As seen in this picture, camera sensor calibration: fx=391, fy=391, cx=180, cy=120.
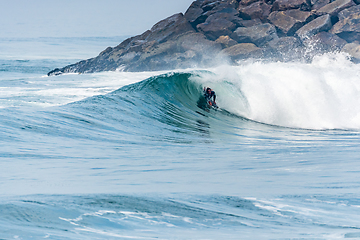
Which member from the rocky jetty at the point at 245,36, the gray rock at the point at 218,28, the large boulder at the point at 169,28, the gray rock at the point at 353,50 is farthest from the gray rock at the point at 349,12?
the large boulder at the point at 169,28

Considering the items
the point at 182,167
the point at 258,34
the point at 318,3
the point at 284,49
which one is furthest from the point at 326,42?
the point at 182,167

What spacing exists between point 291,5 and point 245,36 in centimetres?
553

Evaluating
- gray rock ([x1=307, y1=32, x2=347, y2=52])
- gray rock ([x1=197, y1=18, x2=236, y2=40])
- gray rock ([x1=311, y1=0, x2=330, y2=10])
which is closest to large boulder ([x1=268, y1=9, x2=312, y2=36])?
gray rock ([x1=311, y1=0, x2=330, y2=10])

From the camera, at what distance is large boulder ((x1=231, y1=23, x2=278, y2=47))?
36.2 metres

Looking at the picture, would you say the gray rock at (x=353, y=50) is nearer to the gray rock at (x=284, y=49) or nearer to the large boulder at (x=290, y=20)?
the gray rock at (x=284, y=49)

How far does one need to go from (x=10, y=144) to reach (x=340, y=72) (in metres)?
11.8

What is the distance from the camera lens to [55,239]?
→ 2744 mm

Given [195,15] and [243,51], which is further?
[195,15]

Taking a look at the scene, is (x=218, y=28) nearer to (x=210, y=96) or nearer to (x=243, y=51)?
(x=243, y=51)

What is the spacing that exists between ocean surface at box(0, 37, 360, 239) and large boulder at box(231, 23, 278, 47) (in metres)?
25.1

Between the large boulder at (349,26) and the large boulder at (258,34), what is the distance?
5604mm

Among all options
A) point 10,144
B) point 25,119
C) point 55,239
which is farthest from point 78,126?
point 55,239

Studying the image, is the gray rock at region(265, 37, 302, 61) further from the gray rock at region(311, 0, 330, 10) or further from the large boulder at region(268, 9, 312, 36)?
the gray rock at region(311, 0, 330, 10)

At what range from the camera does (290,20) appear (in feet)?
120
